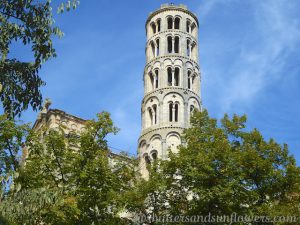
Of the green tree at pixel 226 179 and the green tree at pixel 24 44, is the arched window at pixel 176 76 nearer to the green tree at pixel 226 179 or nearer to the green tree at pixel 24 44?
the green tree at pixel 226 179

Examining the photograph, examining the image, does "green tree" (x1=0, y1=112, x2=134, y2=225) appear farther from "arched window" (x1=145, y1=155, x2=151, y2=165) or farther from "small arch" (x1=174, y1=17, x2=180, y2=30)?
"small arch" (x1=174, y1=17, x2=180, y2=30)

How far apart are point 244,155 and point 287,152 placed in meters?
2.93

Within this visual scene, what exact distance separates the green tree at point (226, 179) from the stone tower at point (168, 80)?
42.1 ft

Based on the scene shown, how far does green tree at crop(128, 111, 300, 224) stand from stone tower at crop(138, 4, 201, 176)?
12836mm

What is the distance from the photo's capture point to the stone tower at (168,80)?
44188 millimetres

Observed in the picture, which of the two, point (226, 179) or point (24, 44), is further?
→ point (226, 179)

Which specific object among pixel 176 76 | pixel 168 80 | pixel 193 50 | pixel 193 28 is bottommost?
pixel 168 80

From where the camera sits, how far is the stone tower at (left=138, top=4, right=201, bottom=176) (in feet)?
145

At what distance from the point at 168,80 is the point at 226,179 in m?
21.9

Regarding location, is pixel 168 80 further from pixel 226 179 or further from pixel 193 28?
pixel 226 179

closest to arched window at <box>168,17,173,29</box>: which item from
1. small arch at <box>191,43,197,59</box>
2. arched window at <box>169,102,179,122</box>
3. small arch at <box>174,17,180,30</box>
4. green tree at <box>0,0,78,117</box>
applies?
small arch at <box>174,17,180,30</box>

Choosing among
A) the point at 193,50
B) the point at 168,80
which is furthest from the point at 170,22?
the point at 168,80

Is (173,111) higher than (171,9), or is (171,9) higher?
(171,9)

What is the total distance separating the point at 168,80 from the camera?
4788 cm
